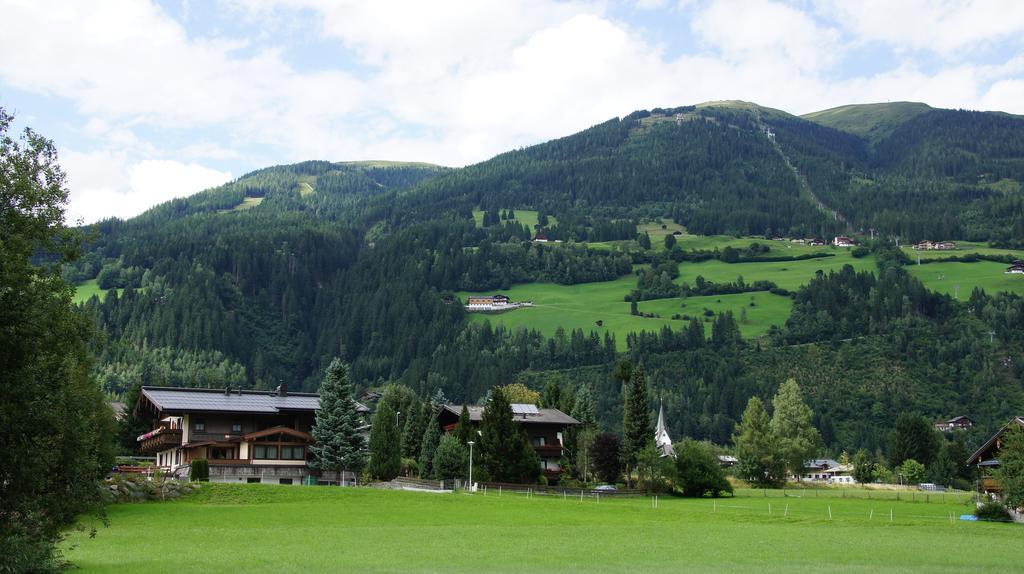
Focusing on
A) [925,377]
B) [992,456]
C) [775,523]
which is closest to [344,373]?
[775,523]

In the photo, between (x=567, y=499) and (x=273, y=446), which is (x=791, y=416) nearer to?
(x=567, y=499)

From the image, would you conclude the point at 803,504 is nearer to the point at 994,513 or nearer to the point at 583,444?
the point at 994,513

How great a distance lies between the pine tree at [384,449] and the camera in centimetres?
8644

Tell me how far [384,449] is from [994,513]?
155 feet

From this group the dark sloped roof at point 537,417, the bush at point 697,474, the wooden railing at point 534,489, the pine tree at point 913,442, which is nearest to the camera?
the wooden railing at point 534,489

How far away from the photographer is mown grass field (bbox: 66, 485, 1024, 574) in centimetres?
3683

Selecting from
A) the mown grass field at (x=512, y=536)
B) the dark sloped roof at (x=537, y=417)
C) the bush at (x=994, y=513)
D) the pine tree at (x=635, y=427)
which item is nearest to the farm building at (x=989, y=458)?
the mown grass field at (x=512, y=536)

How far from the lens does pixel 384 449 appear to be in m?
86.8

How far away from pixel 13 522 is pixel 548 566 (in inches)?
711

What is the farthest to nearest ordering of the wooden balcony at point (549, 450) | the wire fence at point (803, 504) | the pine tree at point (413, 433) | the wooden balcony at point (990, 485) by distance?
the wooden balcony at point (549, 450), the pine tree at point (413, 433), the wooden balcony at point (990, 485), the wire fence at point (803, 504)

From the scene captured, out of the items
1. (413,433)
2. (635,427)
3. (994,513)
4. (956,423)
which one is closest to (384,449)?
(413,433)

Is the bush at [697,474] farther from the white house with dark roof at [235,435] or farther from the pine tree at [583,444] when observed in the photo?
the white house with dark roof at [235,435]

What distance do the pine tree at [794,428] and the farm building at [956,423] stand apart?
57047 millimetres

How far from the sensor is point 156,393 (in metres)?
93.1
